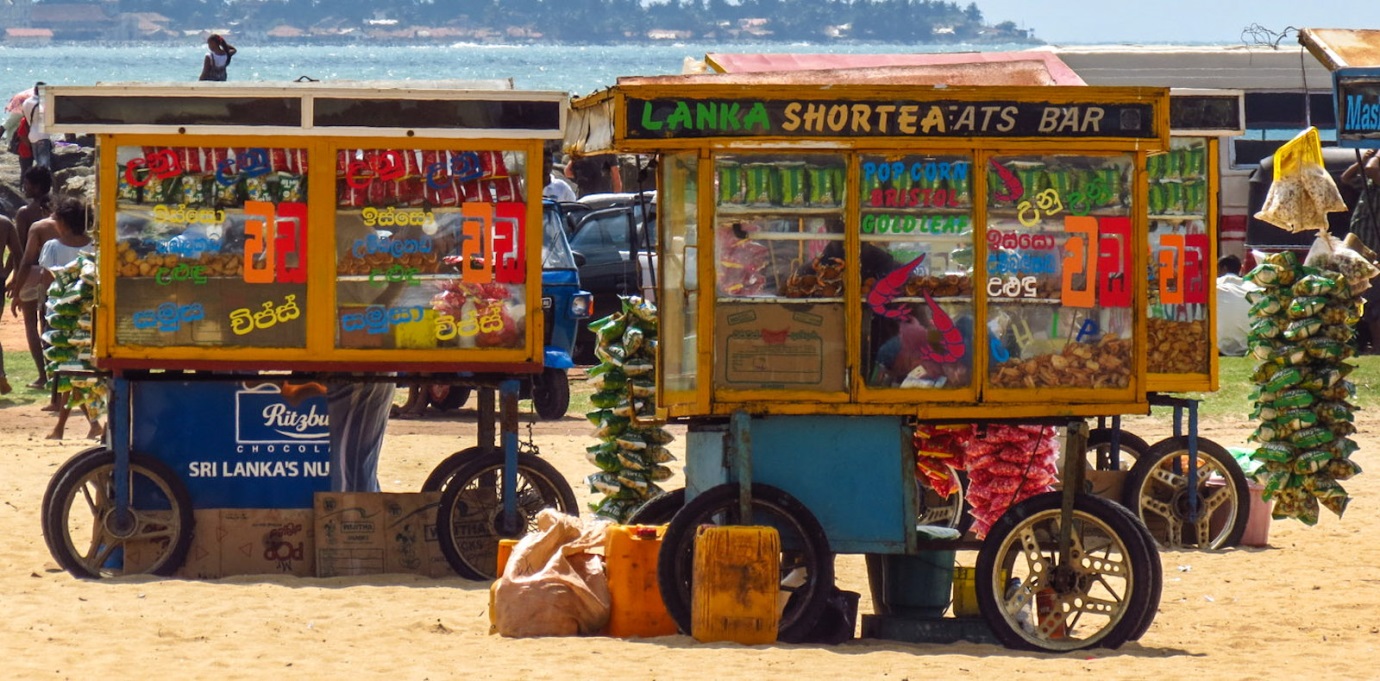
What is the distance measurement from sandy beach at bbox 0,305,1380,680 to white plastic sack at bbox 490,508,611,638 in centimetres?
14

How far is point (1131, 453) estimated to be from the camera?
44.2 ft

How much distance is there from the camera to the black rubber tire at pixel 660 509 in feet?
32.8

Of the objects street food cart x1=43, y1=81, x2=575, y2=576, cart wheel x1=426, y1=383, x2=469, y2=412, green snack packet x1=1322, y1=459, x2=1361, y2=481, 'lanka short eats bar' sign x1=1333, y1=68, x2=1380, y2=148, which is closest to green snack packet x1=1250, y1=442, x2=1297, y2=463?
green snack packet x1=1322, y1=459, x2=1361, y2=481

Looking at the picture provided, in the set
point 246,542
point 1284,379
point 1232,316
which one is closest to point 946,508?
point 1284,379

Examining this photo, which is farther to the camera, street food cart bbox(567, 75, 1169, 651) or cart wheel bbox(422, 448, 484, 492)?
cart wheel bbox(422, 448, 484, 492)

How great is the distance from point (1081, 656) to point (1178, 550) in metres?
3.66

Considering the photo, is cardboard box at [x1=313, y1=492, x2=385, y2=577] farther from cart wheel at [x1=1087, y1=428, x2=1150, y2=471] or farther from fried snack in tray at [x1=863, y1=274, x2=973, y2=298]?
cart wheel at [x1=1087, y1=428, x2=1150, y2=471]

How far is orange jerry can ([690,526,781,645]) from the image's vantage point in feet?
29.7

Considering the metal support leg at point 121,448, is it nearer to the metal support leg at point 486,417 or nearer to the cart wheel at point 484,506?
the cart wheel at point 484,506

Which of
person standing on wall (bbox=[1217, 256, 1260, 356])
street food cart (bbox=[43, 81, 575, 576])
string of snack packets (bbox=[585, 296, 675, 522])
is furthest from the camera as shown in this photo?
person standing on wall (bbox=[1217, 256, 1260, 356])

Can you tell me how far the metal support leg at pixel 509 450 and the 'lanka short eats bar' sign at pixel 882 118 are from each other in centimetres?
238

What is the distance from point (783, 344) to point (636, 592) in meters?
1.22

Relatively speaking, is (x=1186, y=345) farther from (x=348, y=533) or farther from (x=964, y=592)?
(x=348, y=533)

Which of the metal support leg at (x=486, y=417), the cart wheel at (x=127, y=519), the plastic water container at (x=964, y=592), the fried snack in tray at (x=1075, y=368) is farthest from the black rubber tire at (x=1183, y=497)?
the cart wheel at (x=127, y=519)
